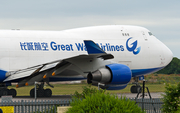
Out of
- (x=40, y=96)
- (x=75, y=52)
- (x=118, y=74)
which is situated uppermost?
(x=75, y=52)

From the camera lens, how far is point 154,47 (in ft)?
80.1

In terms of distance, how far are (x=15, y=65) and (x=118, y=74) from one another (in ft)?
22.6

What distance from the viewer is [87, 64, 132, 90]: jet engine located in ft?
57.9

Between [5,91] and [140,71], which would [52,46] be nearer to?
[5,91]

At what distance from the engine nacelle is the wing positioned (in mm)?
731

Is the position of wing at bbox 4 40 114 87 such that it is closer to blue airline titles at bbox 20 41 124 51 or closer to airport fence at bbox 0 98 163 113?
blue airline titles at bbox 20 41 124 51

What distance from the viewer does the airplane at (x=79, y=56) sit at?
18.2 meters

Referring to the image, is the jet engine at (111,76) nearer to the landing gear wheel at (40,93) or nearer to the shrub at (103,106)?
the landing gear wheel at (40,93)

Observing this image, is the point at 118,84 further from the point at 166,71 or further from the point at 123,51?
the point at 166,71

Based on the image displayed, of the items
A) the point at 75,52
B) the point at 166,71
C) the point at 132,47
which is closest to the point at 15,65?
the point at 75,52

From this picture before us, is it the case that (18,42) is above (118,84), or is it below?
above

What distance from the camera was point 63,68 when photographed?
61.9 feet

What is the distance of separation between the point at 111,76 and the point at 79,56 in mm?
2131

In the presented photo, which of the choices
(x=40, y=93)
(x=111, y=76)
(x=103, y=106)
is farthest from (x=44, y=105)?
(x=40, y=93)
